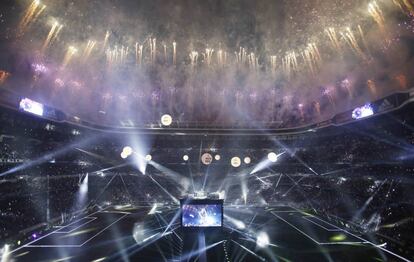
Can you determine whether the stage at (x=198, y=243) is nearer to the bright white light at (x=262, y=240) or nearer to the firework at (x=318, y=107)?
the bright white light at (x=262, y=240)

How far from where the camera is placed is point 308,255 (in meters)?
6.71

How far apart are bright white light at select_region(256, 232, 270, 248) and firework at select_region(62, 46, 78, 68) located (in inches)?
435

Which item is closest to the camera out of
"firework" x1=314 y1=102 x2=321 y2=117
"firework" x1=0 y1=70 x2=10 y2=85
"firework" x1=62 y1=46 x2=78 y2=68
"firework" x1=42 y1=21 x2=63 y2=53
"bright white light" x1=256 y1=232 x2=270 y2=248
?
"bright white light" x1=256 y1=232 x2=270 y2=248

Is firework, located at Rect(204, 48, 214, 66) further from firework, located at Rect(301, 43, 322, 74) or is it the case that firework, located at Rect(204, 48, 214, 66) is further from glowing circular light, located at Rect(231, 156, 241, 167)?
glowing circular light, located at Rect(231, 156, 241, 167)

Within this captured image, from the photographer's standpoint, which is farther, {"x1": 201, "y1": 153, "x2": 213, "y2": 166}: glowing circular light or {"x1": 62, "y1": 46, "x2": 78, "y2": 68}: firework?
{"x1": 201, "y1": 153, "x2": 213, "y2": 166}: glowing circular light

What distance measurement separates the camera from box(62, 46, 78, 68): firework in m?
12.4

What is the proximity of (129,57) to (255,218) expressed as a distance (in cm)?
972

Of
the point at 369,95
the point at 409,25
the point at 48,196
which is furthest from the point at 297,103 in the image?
the point at 48,196

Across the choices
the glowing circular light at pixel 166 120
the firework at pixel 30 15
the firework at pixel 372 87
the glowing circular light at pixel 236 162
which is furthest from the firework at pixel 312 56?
the firework at pixel 30 15

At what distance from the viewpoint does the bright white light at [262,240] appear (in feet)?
24.2

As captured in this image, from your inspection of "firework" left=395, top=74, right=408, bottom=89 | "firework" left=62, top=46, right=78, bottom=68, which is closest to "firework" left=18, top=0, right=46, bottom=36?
"firework" left=62, top=46, right=78, bottom=68

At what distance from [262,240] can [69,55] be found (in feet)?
37.3

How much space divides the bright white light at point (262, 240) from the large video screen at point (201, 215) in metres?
1.18

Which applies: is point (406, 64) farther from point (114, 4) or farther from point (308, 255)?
point (114, 4)
